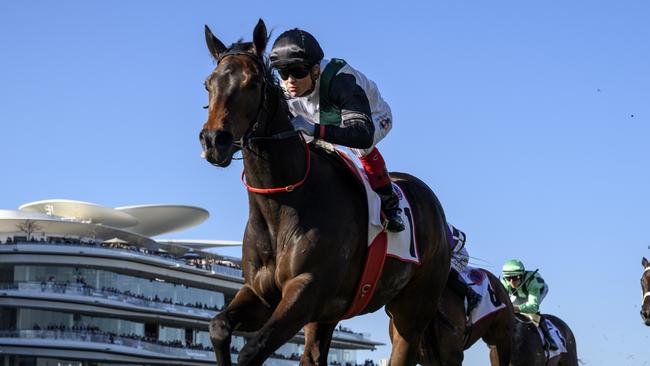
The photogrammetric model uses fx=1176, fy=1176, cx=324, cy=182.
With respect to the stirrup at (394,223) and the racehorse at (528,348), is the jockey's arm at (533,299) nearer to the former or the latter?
the racehorse at (528,348)

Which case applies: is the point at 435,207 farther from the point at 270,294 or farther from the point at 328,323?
the point at 270,294

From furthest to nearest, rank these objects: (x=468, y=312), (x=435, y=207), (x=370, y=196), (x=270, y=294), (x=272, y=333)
A: (x=468, y=312), (x=435, y=207), (x=370, y=196), (x=270, y=294), (x=272, y=333)

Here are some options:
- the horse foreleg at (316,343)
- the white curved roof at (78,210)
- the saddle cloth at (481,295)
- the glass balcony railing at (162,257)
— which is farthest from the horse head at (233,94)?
the white curved roof at (78,210)

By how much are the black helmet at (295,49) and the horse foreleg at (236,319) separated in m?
1.81

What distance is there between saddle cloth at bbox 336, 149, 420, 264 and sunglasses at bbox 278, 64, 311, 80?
2.65 feet

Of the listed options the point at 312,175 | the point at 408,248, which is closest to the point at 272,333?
the point at 312,175

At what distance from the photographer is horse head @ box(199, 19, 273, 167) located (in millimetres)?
8016

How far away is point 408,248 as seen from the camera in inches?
391

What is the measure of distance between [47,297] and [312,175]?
68.9 meters

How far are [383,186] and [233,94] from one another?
6.42ft

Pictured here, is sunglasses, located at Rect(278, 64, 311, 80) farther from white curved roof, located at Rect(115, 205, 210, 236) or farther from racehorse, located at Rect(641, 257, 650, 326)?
white curved roof, located at Rect(115, 205, 210, 236)

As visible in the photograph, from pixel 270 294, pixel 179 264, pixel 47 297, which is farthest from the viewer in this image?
pixel 179 264

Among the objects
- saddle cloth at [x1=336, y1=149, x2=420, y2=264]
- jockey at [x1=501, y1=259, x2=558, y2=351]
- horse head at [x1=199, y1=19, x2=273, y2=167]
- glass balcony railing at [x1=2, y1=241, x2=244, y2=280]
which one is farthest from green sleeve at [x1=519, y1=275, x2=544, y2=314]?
glass balcony railing at [x1=2, y1=241, x2=244, y2=280]

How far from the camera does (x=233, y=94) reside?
8398mm
